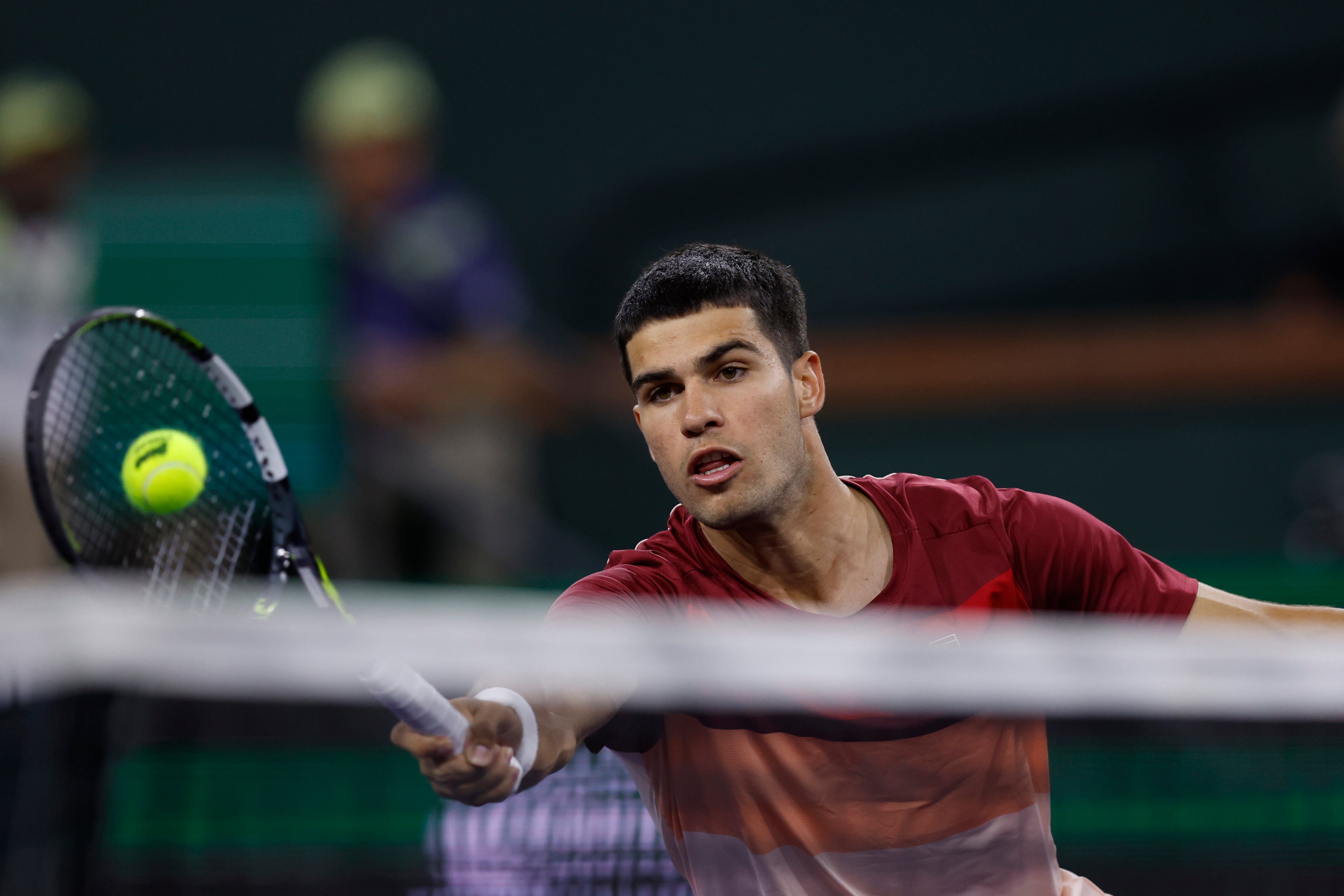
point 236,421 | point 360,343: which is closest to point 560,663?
point 236,421

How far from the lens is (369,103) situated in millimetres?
6641

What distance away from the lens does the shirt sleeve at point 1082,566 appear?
273 cm

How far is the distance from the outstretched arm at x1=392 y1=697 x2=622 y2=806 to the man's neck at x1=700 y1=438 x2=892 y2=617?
512 mm

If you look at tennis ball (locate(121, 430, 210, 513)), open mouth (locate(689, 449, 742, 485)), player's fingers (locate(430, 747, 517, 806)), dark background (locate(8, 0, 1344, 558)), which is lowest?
player's fingers (locate(430, 747, 517, 806))

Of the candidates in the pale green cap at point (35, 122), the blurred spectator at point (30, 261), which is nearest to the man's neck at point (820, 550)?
the blurred spectator at point (30, 261)

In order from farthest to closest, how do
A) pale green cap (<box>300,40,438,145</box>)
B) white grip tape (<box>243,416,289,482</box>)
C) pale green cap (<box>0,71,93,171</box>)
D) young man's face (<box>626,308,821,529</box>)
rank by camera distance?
pale green cap (<box>300,40,438,145</box>) < pale green cap (<box>0,71,93,171</box>) < white grip tape (<box>243,416,289,482</box>) < young man's face (<box>626,308,821,529</box>)

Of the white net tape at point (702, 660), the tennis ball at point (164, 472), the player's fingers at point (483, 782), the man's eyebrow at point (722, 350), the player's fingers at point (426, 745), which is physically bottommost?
the player's fingers at point (483, 782)

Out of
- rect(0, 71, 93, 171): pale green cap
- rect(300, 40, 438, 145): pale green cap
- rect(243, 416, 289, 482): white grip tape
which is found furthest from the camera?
rect(300, 40, 438, 145): pale green cap

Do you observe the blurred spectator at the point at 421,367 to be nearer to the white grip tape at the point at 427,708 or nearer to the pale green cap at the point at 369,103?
the pale green cap at the point at 369,103

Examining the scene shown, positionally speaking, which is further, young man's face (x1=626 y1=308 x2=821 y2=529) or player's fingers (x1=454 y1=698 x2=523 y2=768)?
young man's face (x1=626 y1=308 x2=821 y2=529)

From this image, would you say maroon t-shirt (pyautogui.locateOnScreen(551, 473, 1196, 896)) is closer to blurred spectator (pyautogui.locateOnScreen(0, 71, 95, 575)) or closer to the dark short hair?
the dark short hair

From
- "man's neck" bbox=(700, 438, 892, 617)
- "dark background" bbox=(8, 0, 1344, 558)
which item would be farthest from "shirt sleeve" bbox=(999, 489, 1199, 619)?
"dark background" bbox=(8, 0, 1344, 558)

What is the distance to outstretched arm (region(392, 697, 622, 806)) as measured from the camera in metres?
2.21

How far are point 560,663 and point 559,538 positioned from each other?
192 inches
